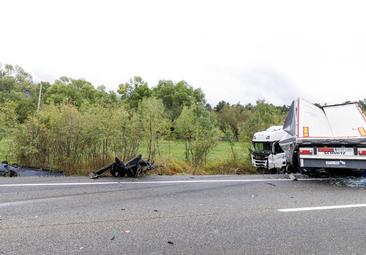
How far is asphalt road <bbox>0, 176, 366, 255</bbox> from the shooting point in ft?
11.1

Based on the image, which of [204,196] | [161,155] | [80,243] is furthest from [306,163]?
[80,243]

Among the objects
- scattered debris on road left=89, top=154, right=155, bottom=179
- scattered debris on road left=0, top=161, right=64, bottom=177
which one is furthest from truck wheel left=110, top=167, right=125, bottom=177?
scattered debris on road left=0, top=161, right=64, bottom=177

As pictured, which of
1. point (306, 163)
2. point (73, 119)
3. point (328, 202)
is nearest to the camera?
point (328, 202)

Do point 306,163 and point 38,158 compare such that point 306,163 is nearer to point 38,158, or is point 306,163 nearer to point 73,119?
point 73,119

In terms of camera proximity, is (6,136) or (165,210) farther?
(6,136)

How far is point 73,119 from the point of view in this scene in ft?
33.4

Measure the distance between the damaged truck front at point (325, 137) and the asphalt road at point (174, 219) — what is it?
3.57 ft

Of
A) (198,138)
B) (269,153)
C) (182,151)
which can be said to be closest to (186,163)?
(182,151)

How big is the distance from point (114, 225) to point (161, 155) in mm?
8175

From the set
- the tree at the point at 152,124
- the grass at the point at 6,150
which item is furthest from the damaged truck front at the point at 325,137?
the grass at the point at 6,150

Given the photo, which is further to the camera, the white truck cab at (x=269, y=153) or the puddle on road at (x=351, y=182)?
the white truck cab at (x=269, y=153)

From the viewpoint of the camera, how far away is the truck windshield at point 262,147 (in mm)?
14023

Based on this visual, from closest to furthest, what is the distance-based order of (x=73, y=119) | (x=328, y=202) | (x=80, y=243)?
(x=80, y=243) → (x=328, y=202) → (x=73, y=119)

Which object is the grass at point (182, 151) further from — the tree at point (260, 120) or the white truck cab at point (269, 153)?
the tree at point (260, 120)
